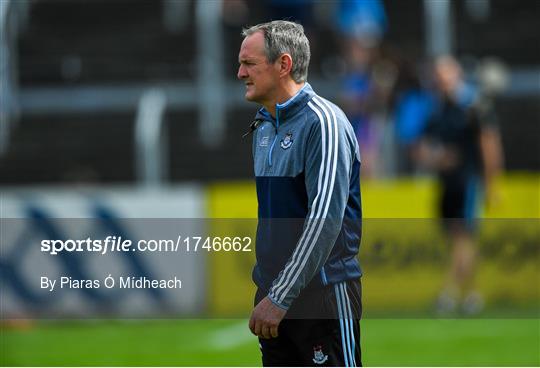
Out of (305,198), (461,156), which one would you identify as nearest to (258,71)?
(305,198)

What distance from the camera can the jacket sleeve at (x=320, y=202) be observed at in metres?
4.98

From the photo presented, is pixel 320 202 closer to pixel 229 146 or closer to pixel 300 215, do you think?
pixel 300 215

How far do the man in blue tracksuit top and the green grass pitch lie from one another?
11.2 ft

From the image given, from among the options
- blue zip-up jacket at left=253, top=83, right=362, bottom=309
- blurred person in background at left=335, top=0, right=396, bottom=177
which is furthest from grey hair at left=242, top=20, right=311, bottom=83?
blurred person in background at left=335, top=0, right=396, bottom=177

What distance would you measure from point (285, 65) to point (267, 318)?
101 centimetres

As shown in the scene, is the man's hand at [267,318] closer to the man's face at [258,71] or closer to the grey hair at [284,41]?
the man's face at [258,71]

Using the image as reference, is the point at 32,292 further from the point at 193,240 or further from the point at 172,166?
the point at 172,166

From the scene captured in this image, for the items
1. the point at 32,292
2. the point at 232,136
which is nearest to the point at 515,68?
the point at 232,136

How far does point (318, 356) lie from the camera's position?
5207 mm

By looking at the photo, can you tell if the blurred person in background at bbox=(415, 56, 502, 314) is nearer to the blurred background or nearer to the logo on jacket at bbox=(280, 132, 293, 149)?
the blurred background

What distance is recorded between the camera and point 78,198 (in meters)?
13.5

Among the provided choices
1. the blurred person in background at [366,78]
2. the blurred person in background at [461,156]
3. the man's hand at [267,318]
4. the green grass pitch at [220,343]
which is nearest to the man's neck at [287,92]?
the man's hand at [267,318]

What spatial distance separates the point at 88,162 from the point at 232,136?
1.83 meters

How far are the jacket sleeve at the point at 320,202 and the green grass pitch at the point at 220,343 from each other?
363cm
